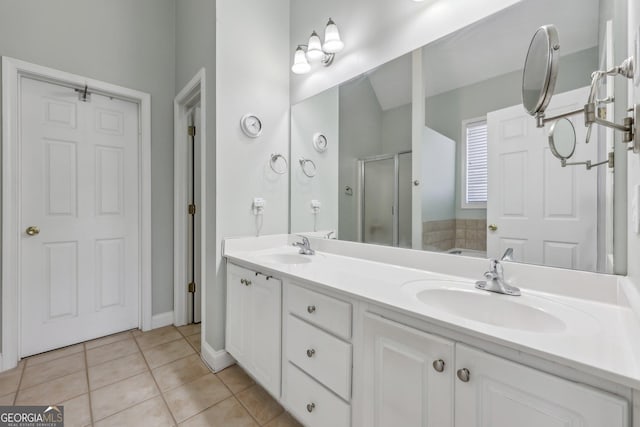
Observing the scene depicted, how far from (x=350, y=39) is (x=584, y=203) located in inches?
60.2

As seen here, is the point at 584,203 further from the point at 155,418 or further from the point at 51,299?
the point at 51,299

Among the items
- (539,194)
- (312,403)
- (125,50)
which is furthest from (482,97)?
(125,50)

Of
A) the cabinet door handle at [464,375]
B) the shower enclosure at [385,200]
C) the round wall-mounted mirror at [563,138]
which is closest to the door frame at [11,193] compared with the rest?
the shower enclosure at [385,200]

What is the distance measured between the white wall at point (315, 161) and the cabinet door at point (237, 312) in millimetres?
624

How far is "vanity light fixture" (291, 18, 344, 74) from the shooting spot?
167cm

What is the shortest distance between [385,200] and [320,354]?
2.98ft

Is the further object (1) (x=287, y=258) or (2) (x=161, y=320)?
(2) (x=161, y=320)

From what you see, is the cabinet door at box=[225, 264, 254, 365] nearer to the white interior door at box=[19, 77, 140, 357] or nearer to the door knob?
the white interior door at box=[19, 77, 140, 357]

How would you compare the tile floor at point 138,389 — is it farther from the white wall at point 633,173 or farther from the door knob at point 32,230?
the white wall at point 633,173

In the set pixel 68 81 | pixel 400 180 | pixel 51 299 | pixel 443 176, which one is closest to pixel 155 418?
pixel 51 299

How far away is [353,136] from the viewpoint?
5.90 feet

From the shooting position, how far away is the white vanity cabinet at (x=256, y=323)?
1.35 metres

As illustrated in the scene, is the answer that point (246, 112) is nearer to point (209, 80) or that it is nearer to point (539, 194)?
point (209, 80)

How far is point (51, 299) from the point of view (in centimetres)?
202
